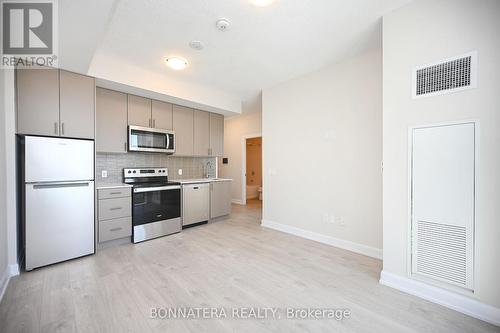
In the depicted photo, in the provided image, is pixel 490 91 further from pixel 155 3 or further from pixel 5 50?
pixel 5 50

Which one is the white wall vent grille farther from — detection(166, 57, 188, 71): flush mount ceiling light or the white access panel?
detection(166, 57, 188, 71): flush mount ceiling light

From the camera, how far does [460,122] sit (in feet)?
5.42

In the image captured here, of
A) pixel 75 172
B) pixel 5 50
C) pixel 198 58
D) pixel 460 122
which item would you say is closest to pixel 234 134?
pixel 198 58

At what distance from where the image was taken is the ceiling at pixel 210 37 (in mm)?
1854

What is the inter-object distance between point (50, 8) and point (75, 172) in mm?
1703

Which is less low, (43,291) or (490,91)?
(490,91)

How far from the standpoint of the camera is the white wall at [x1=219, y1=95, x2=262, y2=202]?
602cm

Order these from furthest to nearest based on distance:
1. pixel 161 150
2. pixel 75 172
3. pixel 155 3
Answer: pixel 161 150, pixel 75 172, pixel 155 3

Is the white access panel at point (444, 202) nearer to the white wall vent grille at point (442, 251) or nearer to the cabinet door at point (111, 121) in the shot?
the white wall vent grille at point (442, 251)

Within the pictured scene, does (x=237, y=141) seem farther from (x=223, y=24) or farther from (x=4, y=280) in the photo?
(x=4, y=280)

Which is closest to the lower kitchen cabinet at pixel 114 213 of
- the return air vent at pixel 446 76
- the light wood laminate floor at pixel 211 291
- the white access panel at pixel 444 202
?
the light wood laminate floor at pixel 211 291

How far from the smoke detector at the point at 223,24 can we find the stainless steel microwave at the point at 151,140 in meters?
2.12

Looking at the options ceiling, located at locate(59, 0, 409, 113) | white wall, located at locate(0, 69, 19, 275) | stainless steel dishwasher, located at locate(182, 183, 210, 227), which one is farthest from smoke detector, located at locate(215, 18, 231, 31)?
stainless steel dishwasher, located at locate(182, 183, 210, 227)

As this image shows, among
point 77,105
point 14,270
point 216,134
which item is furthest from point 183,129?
point 14,270
